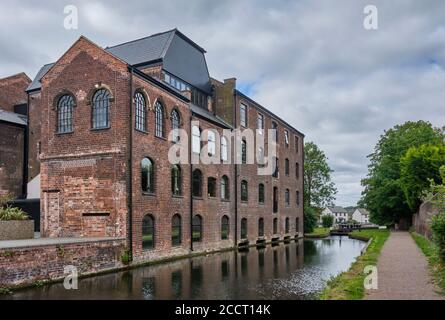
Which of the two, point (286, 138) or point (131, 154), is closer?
point (131, 154)

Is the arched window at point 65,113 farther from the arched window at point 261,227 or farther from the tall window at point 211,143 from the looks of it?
the arched window at point 261,227

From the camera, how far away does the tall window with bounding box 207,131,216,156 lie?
23078 millimetres

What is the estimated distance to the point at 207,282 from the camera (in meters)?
12.9

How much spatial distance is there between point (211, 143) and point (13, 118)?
40.0 ft

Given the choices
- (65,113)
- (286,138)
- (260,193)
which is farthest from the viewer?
(286,138)

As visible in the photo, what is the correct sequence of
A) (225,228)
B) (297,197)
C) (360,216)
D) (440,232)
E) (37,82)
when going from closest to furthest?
1. (440,232)
2. (225,228)
3. (37,82)
4. (297,197)
5. (360,216)

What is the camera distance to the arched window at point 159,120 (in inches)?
730

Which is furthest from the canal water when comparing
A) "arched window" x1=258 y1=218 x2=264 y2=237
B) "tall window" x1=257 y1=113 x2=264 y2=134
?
"tall window" x1=257 y1=113 x2=264 y2=134

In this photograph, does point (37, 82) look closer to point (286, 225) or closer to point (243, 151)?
point (243, 151)

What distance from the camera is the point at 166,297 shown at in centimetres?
1052

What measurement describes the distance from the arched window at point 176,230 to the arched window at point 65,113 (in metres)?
6.02

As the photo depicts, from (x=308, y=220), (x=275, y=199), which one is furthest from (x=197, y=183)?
(x=308, y=220)
